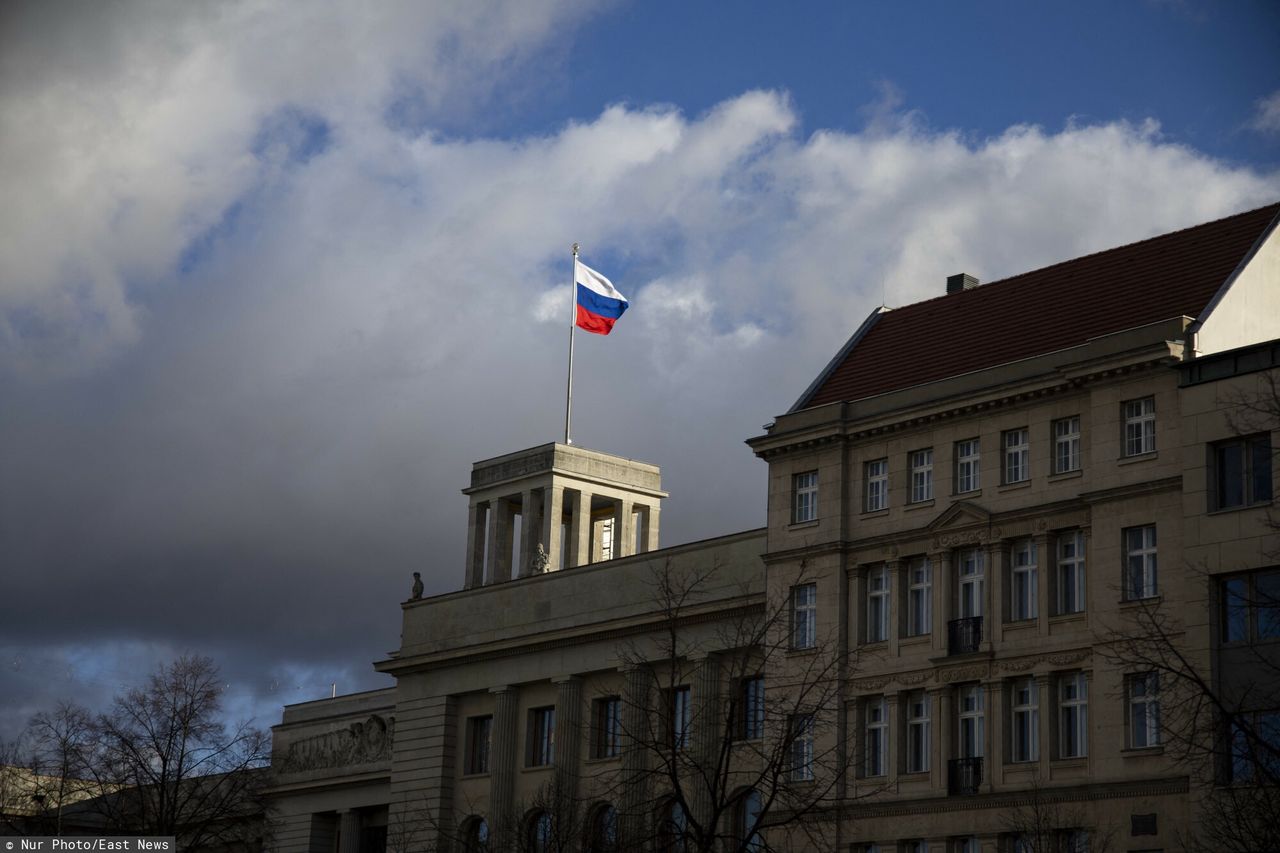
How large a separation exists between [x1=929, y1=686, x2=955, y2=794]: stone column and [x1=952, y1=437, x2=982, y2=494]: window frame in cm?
546

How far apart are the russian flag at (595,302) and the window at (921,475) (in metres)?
18.1

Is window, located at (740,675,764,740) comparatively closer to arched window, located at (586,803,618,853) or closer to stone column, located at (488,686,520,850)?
arched window, located at (586,803,618,853)

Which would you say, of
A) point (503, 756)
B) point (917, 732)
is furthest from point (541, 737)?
point (917, 732)

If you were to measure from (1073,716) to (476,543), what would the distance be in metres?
31.8

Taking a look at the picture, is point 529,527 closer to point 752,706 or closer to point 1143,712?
point 752,706

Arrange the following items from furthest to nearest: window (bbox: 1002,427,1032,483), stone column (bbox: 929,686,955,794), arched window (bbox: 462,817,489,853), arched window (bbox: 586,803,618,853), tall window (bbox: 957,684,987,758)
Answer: arched window (bbox: 462,817,489,853) → arched window (bbox: 586,803,618,853) → window (bbox: 1002,427,1032,483) → stone column (bbox: 929,686,955,794) → tall window (bbox: 957,684,987,758)

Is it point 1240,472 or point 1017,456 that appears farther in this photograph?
point 1017,456

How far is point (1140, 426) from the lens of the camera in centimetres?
5134

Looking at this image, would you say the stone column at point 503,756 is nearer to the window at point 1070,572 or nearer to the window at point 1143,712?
the window at point 1070,572

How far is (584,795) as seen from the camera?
219 ft

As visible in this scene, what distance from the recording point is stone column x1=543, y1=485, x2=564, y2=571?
74.9m

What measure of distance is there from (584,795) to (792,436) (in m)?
14.9

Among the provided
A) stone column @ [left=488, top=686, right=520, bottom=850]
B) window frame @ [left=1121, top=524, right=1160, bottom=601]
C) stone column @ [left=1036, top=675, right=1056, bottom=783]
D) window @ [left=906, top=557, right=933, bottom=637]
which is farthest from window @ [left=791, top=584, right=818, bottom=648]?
stone column @ [left=488, top=686, right=520, bottom=850]

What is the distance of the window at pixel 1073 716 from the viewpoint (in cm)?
5128
